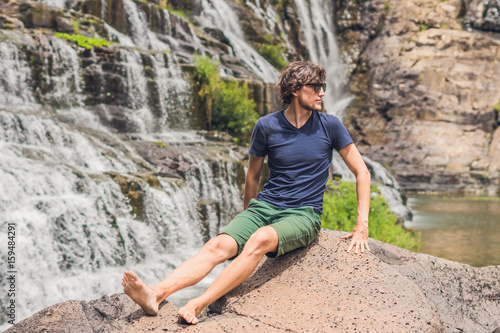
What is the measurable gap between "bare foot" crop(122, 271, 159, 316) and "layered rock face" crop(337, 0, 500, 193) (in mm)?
20381

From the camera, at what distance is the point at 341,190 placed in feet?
32.6

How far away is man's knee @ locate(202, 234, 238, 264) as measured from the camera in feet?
10.7

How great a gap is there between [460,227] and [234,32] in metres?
15.1

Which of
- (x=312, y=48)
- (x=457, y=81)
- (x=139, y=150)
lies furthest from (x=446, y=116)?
(x=139, y=150)

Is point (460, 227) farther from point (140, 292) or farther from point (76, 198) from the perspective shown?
point (140, 292)

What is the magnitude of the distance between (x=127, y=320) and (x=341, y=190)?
742 centimetres

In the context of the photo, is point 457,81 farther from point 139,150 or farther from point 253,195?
point 253,195

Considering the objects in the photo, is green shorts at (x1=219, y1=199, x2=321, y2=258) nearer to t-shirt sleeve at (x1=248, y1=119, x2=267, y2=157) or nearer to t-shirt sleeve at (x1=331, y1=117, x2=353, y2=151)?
t-shirt sleeve at (x1=248, y1=119, x2=267, y2=157)

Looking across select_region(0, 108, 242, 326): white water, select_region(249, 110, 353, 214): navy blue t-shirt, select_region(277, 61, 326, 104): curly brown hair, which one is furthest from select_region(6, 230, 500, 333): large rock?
select_region(0, 108, 242, 326): white water

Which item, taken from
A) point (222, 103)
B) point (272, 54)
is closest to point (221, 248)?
point (222, 103)

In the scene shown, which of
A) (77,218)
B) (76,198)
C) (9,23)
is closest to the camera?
(77,218)

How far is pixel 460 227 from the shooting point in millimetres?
12438

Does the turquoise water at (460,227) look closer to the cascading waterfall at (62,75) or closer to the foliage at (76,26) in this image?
the cascading waterfall at (62,75)

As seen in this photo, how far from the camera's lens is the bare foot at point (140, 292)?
9.33 feet
